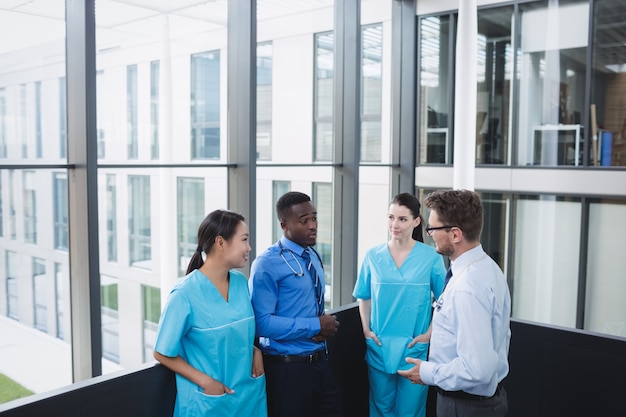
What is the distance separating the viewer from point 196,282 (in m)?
2.55

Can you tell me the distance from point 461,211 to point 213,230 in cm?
107

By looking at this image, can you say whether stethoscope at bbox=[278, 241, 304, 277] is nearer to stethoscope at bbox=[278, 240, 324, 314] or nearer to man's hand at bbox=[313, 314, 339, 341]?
stethoscope at bbox=[278, 240, 324, 314]

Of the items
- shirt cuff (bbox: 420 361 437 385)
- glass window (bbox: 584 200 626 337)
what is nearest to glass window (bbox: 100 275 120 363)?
shirt cuff (bbox: 420 361 437 385)

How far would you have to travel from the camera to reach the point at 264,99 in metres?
5.95

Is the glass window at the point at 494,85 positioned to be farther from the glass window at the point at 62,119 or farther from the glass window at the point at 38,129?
the glass window at the point at 38,129

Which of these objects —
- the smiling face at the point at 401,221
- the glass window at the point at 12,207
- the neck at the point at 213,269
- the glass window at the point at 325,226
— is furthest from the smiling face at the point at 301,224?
the glass window at the point at 325,226

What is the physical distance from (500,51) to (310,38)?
6.94 feet

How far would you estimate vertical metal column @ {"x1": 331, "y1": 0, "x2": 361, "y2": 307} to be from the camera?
19.0ft

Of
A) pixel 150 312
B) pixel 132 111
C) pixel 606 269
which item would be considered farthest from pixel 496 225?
pixel 132 111

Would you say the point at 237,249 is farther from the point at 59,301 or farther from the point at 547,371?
the point at 547,371

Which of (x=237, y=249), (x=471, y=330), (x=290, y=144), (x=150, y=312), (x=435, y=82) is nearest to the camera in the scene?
(x=471, y=330)

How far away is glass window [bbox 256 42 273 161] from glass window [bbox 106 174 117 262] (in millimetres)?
1513

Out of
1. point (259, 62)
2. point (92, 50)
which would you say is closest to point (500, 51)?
point (259, 62)

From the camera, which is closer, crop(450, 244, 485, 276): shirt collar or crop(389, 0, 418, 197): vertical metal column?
crop(450, 244, 485, 276): shirt collar
